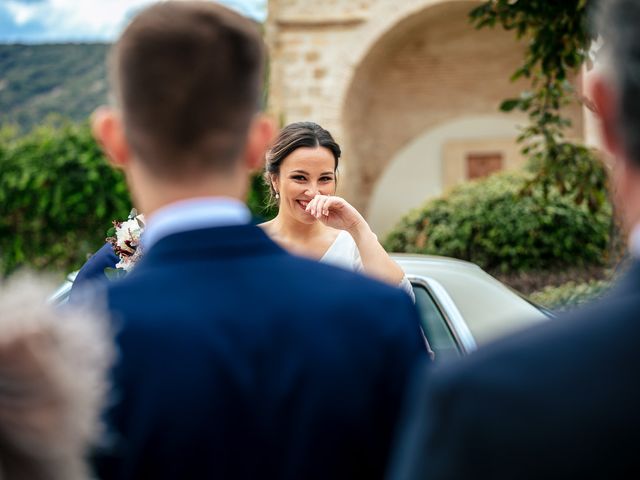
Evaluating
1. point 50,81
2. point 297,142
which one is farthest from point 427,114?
point 50,81

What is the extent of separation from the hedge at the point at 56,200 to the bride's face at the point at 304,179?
792cm

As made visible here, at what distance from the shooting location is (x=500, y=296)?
4.21 m

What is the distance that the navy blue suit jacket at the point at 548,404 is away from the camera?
899 millimetres

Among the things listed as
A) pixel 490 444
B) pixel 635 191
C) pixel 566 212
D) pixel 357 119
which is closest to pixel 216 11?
pixel 635 191

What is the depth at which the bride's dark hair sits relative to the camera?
352 centimetres

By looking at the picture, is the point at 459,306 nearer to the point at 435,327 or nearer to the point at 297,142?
the point at 435,327

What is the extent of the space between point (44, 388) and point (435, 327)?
118 inches

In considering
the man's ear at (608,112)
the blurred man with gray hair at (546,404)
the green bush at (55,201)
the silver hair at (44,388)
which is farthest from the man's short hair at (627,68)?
the green bush at (55,201)

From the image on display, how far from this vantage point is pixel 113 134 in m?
1.42

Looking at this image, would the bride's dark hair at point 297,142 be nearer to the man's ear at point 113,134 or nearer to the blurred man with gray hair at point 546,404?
the man's ear at point 113,134

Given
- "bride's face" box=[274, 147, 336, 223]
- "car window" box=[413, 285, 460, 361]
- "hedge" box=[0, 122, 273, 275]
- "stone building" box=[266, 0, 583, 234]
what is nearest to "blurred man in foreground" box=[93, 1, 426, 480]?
"bride's face" box=[274, 147, 336, 223]

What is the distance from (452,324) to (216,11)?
2.74 m

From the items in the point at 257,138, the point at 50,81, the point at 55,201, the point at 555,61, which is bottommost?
the point at 55,201

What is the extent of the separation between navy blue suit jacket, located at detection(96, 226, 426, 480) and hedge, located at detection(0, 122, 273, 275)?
33.3 ft
